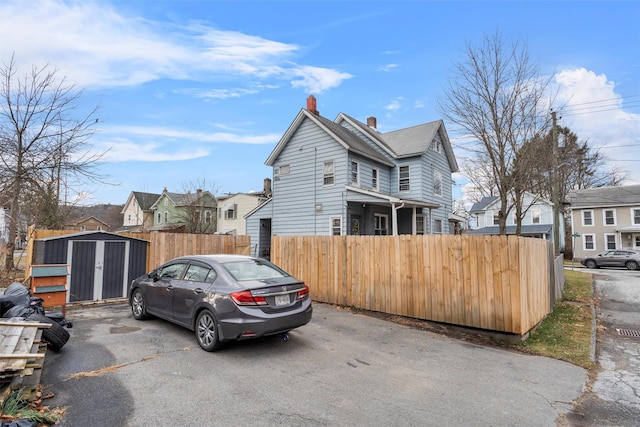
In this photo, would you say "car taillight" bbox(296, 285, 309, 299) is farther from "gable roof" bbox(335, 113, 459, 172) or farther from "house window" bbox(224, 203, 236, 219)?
"house window" bbox(224, 203, 236, 219)

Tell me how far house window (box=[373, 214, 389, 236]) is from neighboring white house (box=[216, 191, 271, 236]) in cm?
1469

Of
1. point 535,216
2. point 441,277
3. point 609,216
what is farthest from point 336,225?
point 609,216

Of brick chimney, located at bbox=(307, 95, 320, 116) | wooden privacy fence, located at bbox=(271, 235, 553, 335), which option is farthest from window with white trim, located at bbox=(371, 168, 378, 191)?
wooden privacy fence, located at bbox=(271, 235, 553, 335)

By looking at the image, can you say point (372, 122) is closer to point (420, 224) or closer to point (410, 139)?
point (410, 139)

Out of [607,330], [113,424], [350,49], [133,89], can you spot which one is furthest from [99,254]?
[607,330]

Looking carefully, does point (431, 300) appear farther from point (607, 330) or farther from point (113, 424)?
point (113, 424)

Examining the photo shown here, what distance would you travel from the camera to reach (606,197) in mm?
34062

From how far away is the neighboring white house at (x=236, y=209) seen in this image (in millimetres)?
31375

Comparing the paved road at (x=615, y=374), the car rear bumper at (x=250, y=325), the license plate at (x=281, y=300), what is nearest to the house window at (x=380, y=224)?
the paved road at (x=615, y=374)

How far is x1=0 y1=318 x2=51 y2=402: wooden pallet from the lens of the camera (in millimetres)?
3337

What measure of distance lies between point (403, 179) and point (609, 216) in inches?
1106

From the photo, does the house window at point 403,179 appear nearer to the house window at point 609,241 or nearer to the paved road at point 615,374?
the paved road at point 615,374

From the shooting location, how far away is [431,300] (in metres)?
7.54

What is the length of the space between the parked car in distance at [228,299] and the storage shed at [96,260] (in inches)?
148
